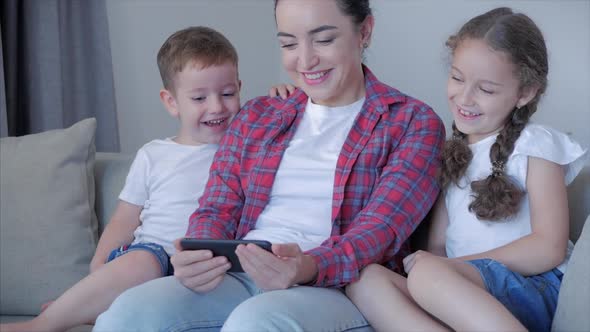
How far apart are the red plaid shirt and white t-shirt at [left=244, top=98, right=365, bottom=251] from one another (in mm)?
21

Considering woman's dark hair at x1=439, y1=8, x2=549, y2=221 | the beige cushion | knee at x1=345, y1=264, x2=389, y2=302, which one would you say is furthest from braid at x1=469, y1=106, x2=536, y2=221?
the beige cushion

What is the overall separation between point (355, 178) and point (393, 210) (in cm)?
Result: 12

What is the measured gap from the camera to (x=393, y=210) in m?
1.47

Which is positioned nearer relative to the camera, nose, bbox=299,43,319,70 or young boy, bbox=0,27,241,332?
nose, bbox=299,43,319,70

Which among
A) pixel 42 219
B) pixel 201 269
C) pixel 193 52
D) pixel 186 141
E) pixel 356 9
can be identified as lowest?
pixel 42 219

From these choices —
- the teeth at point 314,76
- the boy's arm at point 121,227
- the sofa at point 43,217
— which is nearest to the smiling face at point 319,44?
the teeth at point 314,76

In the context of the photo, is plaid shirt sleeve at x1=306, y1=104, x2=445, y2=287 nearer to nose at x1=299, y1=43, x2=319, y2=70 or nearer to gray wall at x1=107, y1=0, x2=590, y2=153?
nose at x1=299, y1=43, x2=319, y2=70

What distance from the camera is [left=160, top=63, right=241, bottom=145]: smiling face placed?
5.99ft

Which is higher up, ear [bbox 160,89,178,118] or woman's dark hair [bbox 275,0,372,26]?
woman's dark hair [bbox 275,0,372,26]

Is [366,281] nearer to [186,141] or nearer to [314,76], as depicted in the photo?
[314,76]

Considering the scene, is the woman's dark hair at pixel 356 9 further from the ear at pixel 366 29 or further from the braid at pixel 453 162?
the braid at pixel 453 162

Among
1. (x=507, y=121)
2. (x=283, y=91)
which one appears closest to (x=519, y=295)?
(x=507, y=121)

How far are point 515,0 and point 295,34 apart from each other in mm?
1970

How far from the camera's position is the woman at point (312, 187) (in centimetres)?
134
